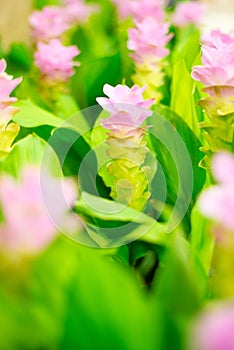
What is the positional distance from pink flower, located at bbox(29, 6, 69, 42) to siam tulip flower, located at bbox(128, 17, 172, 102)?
26 cm

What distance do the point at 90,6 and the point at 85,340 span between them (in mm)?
1428

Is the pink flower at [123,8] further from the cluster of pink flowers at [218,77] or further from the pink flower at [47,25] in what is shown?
the cluster of pink flowers at [218,77]

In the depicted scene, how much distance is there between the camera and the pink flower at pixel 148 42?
794 millimetres

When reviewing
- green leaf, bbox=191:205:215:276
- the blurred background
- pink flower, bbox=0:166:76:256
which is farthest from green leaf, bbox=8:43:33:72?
pink flower, bbox=0:166:76:256

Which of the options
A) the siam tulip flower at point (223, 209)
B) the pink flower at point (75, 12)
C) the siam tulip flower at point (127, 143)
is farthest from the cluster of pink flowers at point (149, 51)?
the pink flower at point (75, 12)

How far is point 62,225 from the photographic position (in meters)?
0.37

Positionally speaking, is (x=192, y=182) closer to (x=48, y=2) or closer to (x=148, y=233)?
(x=148, y=233)

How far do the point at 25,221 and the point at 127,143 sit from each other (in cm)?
27

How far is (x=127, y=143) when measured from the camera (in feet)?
1.88

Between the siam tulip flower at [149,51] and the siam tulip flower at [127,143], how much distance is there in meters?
0.22

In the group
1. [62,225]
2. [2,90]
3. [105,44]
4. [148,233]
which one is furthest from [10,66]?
[62,225]

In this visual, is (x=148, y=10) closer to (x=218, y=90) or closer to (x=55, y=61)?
(x=55, y=61)

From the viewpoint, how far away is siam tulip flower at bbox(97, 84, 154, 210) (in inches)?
22.3

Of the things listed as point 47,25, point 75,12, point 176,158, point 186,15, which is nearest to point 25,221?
point 176,158
